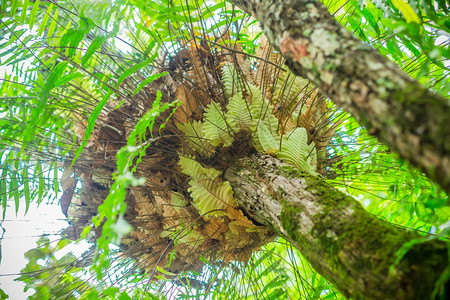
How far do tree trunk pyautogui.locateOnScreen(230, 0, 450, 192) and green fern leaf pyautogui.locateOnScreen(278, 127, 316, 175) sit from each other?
0.37 m

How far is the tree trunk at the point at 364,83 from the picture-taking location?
0.86 ft

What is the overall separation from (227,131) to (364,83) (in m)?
0.56

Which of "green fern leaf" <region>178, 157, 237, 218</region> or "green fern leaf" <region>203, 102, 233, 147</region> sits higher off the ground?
"green fern leaf" <region>203, 102, 233, 147</region>

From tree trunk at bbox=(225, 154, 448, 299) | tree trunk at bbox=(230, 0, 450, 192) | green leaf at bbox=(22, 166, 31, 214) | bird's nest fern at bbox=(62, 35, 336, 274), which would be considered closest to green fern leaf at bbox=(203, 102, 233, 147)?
bird's nest fern at bbox=(62, 35, 336, 274)

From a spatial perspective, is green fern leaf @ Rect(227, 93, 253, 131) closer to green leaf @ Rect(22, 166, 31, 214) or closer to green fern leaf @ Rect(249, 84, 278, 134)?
green fern leaf @ Rect(249, 84, 278, 134)

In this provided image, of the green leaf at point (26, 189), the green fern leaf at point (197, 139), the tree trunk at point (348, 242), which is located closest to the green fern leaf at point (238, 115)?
the green fern leaf at point (197, 139)

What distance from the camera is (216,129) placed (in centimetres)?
84

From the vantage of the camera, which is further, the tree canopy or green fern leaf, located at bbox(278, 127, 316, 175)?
green fern leaf, located at bbox(278, 127, 316, 175)

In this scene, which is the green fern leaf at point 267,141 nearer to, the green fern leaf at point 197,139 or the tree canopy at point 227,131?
the tree canopy at point 227,131

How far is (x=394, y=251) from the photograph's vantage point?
13.0 inches

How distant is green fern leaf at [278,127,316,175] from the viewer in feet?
2.46

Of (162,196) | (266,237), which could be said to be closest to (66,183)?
(162,196)

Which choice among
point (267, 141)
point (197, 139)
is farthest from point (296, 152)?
point (197, 139)

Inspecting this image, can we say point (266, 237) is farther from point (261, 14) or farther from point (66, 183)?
point (66, 183)
